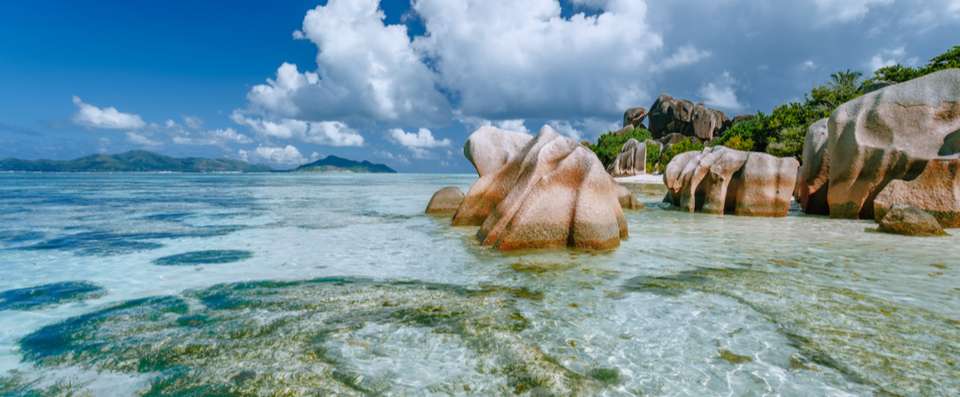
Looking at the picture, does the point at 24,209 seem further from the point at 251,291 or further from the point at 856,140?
the point at 856,140

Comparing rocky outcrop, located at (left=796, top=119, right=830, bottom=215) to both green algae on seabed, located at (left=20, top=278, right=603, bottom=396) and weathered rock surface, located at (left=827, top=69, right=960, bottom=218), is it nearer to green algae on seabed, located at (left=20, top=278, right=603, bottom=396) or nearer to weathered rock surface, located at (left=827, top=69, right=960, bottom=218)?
weathered rock surface, located at (left=827, top=69, right=960, bottom=218)

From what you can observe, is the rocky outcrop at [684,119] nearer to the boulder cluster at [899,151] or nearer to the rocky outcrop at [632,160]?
the rocky outcrop at [632,160]

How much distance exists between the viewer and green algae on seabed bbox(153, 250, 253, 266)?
846 centimetres

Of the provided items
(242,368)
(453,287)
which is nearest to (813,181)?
(453,287)

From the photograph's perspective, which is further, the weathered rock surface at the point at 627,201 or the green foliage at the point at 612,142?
the green foliage at the point at 612,142

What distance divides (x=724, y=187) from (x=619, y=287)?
12.6 metres

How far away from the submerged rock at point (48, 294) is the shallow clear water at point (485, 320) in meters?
0.05

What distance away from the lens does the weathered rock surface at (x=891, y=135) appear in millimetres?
13000

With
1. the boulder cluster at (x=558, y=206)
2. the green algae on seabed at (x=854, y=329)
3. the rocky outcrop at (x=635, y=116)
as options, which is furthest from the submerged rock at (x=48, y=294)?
the rocky outcrop at (x=635, y=116)

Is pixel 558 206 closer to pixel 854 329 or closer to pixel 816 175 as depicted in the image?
pixel 854 329

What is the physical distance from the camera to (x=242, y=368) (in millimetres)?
3941

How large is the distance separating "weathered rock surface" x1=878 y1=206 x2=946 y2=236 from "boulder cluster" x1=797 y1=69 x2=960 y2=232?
729mm

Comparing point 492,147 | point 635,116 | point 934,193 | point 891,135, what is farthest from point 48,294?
point 635,116

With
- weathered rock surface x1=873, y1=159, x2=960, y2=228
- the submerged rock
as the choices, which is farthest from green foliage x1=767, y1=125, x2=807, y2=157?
the submerged rock
